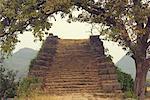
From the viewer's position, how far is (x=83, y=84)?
23000mm

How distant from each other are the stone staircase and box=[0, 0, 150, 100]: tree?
1.65m

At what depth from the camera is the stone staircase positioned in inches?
870

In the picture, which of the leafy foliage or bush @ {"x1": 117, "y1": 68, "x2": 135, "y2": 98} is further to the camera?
the leafy foliage

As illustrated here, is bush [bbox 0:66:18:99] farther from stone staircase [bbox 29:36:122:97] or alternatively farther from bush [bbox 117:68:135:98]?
bush [bbox 117:68:135:98]

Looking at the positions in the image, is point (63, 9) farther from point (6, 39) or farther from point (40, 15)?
point (6, 39)

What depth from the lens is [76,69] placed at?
2486 cm

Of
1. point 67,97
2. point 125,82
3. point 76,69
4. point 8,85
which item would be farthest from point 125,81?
point 8,85

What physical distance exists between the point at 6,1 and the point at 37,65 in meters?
4.47

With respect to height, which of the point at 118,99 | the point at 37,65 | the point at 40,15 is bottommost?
the point at 118,99

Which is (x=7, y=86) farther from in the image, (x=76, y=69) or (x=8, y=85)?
(x=76, y=69)

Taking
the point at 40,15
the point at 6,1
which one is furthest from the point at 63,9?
the point at 6,1

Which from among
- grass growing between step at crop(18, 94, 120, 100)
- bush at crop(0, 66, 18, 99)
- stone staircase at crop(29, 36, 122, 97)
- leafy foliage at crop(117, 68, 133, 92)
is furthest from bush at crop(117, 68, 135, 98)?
bush at crop(0, 66, 18, 99)

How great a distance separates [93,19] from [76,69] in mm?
3185

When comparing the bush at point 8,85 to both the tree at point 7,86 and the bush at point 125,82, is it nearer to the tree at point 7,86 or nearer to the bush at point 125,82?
the tree at point 7,86
